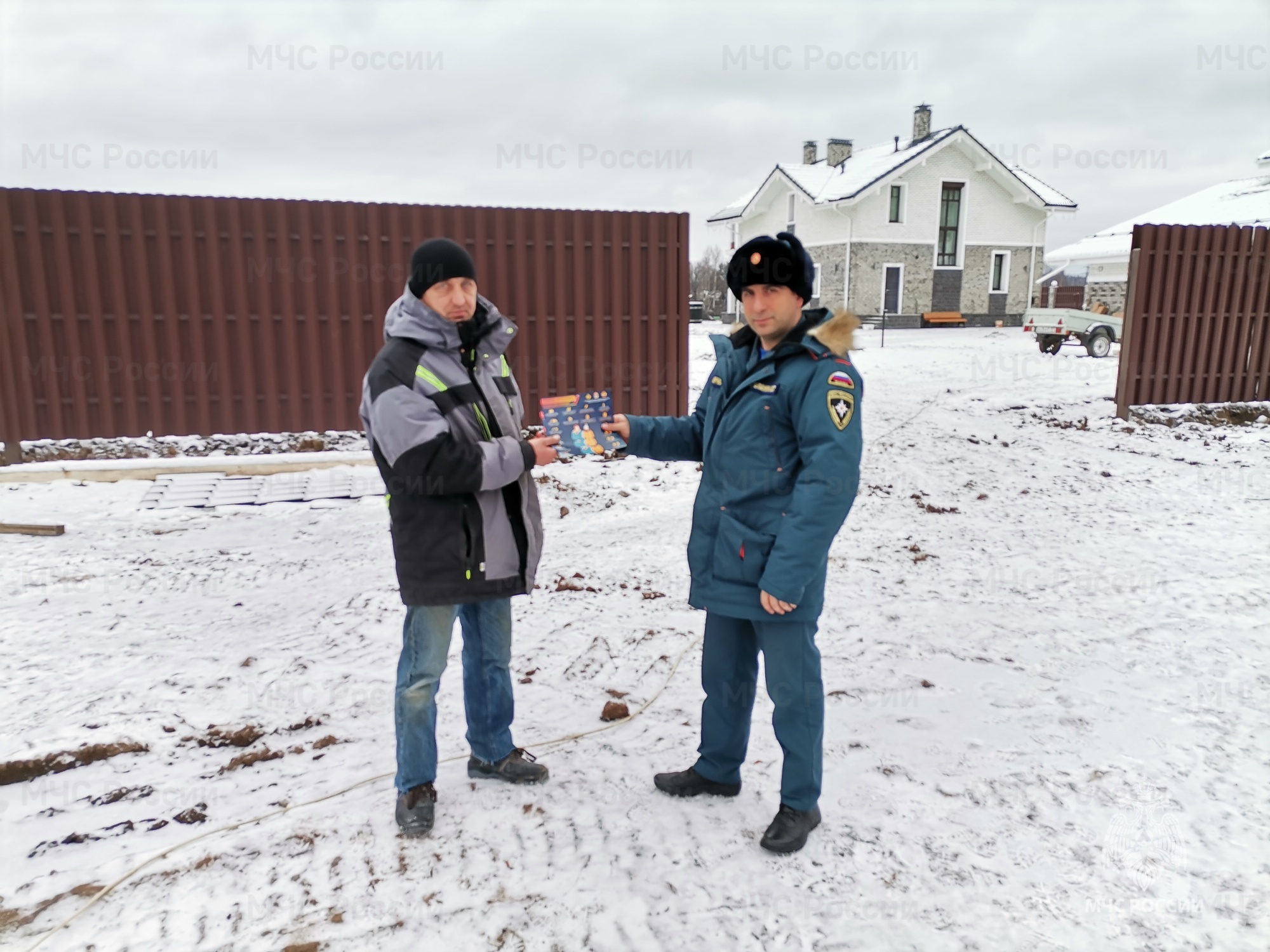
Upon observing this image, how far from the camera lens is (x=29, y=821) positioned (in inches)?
111

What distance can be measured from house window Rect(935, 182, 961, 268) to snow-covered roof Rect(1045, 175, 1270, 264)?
4939 millimetres

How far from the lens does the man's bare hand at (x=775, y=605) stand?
96.3 inches

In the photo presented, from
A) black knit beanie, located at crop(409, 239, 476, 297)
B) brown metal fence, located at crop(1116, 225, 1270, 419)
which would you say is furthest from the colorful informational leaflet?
brown metal fence, located at crop(1116, 225, 1270, 419)

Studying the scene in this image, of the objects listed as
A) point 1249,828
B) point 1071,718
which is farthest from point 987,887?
point 1071,718

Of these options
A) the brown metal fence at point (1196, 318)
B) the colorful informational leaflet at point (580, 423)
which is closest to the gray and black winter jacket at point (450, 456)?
the colorful informational leaflet at point (580, 423)

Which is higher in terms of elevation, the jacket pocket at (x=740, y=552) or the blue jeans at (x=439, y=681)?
the jacket pocket at (x=740, y=552)

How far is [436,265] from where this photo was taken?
2508 millimetres

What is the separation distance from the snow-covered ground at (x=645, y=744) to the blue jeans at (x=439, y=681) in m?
0.20

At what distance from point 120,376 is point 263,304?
1.53 meters

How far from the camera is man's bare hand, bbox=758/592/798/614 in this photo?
245cm

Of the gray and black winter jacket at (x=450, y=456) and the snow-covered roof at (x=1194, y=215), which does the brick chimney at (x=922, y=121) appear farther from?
the gray and black winter jacket at (x=450, y=456)

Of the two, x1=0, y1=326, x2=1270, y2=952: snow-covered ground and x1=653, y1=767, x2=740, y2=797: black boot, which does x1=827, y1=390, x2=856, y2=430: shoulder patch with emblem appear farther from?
x1=653, y1=767, x2=740, y2=797: black boot

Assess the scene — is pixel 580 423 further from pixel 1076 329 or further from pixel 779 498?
pixel 1076 329

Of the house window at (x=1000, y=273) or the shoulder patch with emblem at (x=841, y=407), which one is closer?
the shoulder patch with emblem at (x=841, y=407)
